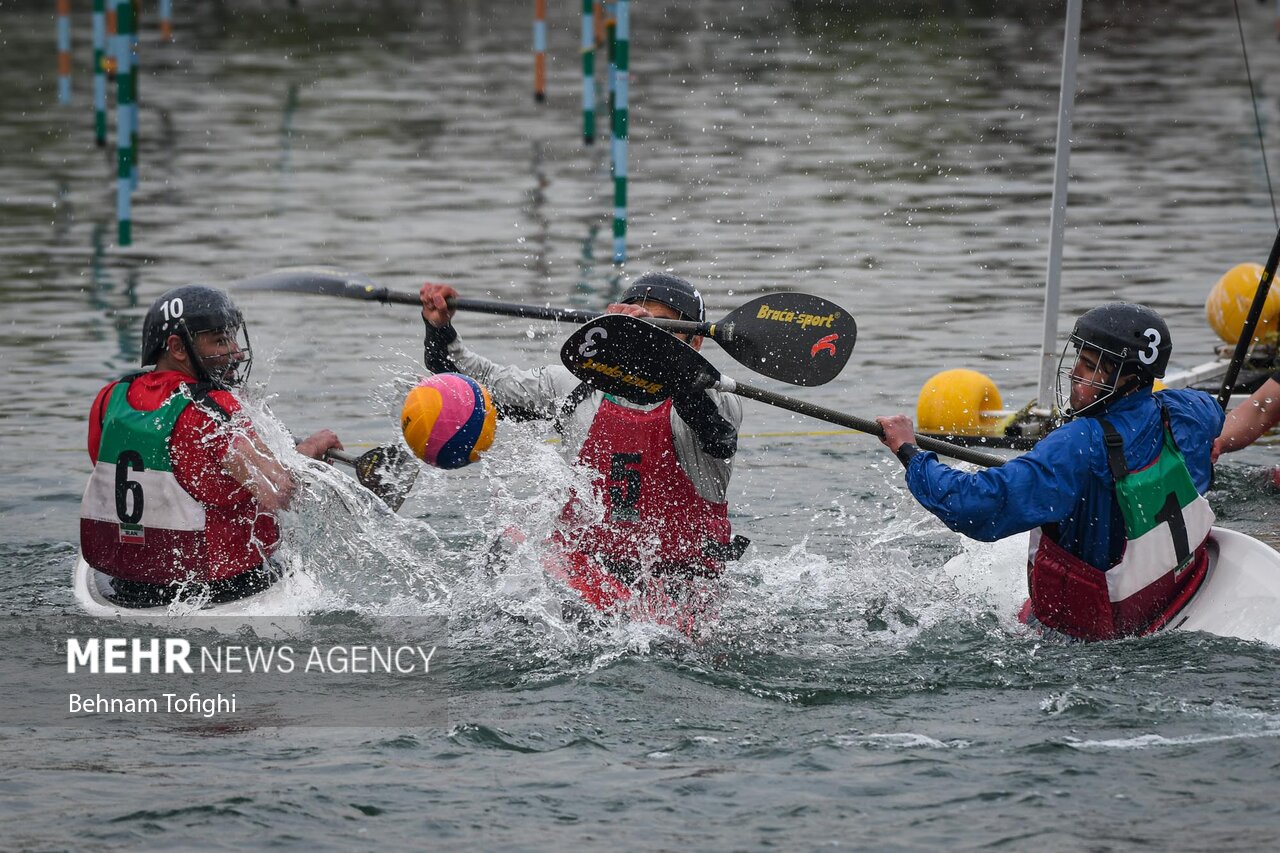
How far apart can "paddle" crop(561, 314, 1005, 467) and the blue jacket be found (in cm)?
28

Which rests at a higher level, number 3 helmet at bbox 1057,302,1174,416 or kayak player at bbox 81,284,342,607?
number 3 helmet at bbox 1057,302,1174,416

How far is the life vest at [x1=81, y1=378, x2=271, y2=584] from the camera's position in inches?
250

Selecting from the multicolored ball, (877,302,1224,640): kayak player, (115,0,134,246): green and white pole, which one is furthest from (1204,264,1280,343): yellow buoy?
(115,0,134,246): green and white pole

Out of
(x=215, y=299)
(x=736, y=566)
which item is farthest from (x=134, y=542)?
(x=736, y=566)

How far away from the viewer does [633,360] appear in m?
6.31

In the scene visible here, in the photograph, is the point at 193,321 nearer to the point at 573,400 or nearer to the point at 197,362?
the point at 197,362

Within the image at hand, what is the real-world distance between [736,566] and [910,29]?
27.3 meters

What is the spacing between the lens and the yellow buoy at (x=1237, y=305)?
1113 centimetres

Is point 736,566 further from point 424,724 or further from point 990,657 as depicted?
point 424,724

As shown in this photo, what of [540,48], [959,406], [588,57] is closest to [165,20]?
[540,48]

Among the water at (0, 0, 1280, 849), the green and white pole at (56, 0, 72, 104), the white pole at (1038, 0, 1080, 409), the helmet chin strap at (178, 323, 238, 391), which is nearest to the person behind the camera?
the water at (0, 0, 1280, 849)

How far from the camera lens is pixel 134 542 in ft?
21.2

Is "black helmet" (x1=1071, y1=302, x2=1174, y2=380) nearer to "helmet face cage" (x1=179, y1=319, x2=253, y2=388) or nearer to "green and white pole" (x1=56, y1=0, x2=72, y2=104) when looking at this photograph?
"helmet face cage" (x1=179, y1=319, x2=253, y2=388)

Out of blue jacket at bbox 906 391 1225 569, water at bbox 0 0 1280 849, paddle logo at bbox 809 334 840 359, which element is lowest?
water at bbox 0 0 1280 849
